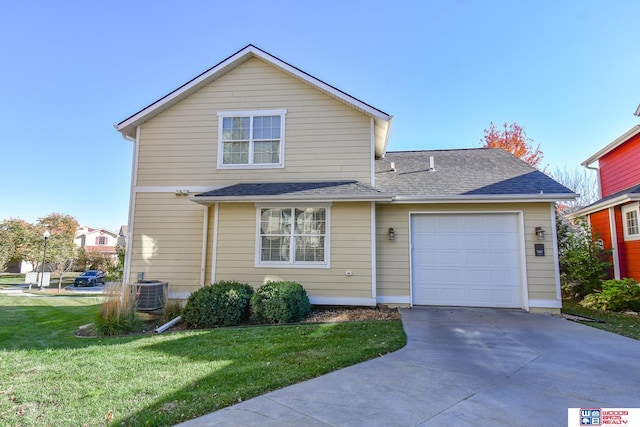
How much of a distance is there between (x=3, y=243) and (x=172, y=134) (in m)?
30.6

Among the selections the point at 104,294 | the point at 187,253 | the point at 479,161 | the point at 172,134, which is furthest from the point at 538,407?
the point at 172,134

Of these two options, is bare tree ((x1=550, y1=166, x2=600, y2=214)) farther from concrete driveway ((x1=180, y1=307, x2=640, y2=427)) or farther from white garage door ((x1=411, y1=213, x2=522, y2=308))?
concrete driveway ((x1=180, y1=307, x2=640, y2=427))

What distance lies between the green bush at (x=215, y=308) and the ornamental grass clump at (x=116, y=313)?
1035 millimetres

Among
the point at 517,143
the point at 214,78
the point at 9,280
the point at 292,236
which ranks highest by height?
the point at 517,143

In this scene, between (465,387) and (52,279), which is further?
(52,279)

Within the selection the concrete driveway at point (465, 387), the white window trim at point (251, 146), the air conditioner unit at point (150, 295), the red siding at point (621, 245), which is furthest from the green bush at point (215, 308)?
the red siding at point (621, 245)

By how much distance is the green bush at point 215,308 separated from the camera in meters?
6.86

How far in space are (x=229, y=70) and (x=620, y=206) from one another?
12.4m

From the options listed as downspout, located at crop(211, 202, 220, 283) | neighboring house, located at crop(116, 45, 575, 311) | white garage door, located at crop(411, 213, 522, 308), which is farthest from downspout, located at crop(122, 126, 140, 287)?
white garage door, located at crop(411, 213, 522, 308)

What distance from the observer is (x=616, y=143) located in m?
11.7

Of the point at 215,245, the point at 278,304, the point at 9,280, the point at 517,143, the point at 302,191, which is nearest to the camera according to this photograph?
the point at 278,304

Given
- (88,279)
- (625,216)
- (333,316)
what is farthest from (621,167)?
(88,279)

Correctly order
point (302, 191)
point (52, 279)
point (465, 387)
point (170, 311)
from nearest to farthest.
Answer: point (465, 387), point (170, 311), point (302, 191), point (52, 279)

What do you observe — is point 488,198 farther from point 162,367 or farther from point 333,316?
point 162,367
